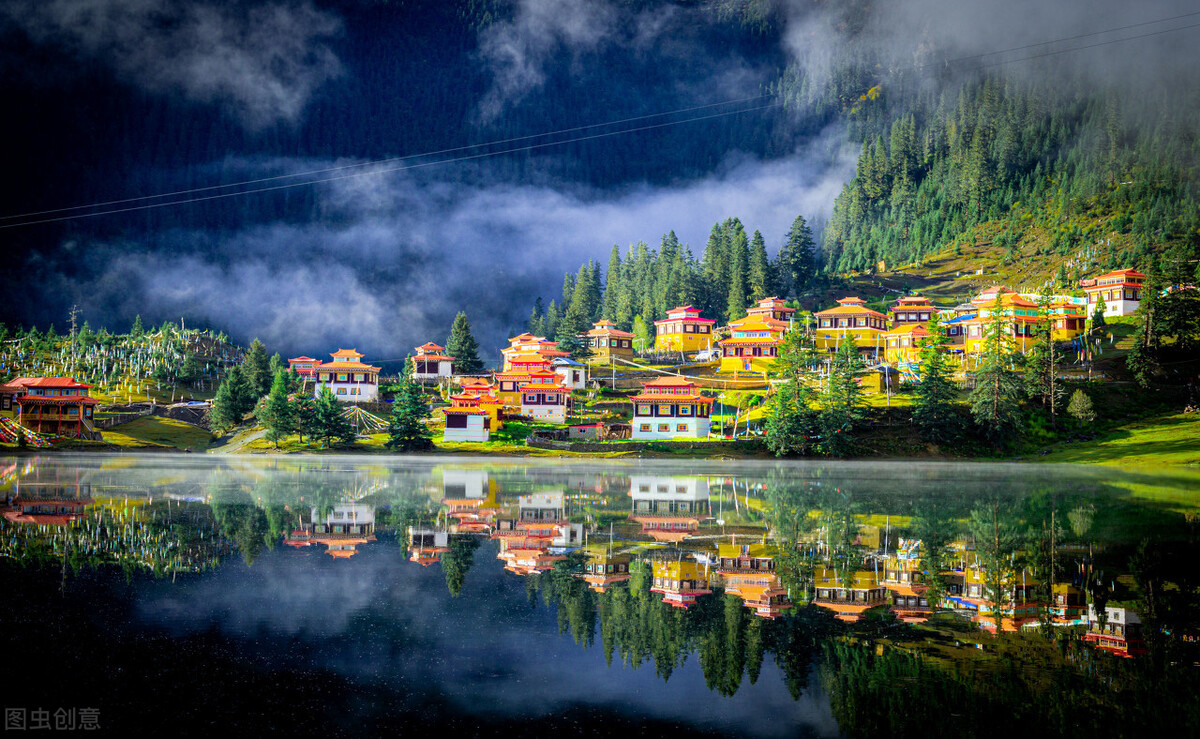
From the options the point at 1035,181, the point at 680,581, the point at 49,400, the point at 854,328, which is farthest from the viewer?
the point at 1035,181

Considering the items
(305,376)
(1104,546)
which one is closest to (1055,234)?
(305,376)

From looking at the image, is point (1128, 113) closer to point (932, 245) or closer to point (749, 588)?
point (932, 245)

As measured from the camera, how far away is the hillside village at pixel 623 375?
8106 centimetres

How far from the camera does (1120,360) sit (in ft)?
273

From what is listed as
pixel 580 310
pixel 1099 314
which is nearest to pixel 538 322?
pixel 580 310

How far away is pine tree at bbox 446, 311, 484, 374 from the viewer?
112375 millimetres

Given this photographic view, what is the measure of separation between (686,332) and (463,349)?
33.9 m

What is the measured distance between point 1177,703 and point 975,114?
21280cm

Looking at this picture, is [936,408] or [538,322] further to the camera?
[538,322]

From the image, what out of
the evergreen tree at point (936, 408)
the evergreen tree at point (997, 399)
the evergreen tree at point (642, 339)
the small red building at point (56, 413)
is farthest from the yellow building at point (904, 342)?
the small red building at point (56, 413)

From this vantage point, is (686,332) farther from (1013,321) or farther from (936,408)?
(936,408)

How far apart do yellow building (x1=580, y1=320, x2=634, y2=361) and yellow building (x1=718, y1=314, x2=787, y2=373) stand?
19.8 meters

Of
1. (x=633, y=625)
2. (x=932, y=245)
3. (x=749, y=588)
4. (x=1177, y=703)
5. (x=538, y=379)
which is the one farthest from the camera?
(x=932, y=245)

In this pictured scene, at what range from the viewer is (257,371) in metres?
102
